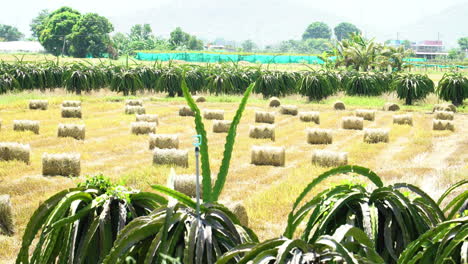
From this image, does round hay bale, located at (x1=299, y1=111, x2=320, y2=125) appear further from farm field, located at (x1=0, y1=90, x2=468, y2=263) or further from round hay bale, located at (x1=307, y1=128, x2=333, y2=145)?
round hay bale, located at (x1=307, y1=128, x2=333, y2=145)

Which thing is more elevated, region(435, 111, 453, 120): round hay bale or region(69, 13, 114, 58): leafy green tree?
region(69, 13, 114, 58): leafy green tree

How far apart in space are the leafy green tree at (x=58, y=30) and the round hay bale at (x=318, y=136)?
114952 millimetres

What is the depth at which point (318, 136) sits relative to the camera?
70.2ft

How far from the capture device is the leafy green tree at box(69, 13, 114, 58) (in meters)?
122

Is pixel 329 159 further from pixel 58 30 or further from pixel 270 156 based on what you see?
pixel 58 30

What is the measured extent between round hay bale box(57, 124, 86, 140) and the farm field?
1.14 ft

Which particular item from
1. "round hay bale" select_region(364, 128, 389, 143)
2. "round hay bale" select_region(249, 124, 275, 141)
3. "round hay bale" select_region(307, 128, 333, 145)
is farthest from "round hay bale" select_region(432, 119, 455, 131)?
"round hay bale" select_region(249, 124, 275, 141)

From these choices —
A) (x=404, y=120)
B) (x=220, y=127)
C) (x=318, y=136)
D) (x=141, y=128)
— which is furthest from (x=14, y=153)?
(x=404, y=120)

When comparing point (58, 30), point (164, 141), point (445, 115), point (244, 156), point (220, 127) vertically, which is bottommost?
point (244, 156)

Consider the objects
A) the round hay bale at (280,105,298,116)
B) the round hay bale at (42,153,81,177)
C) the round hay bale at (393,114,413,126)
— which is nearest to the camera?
the round hay bale at (42,153,81,177)

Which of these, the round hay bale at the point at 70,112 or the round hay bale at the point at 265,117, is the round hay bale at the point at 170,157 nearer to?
the round hay bale at the point at 265,117

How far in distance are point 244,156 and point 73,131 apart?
585cm

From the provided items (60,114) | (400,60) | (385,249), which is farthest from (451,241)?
(400,60)

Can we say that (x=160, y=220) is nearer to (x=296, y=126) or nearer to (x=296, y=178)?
(x=296, y=178)
